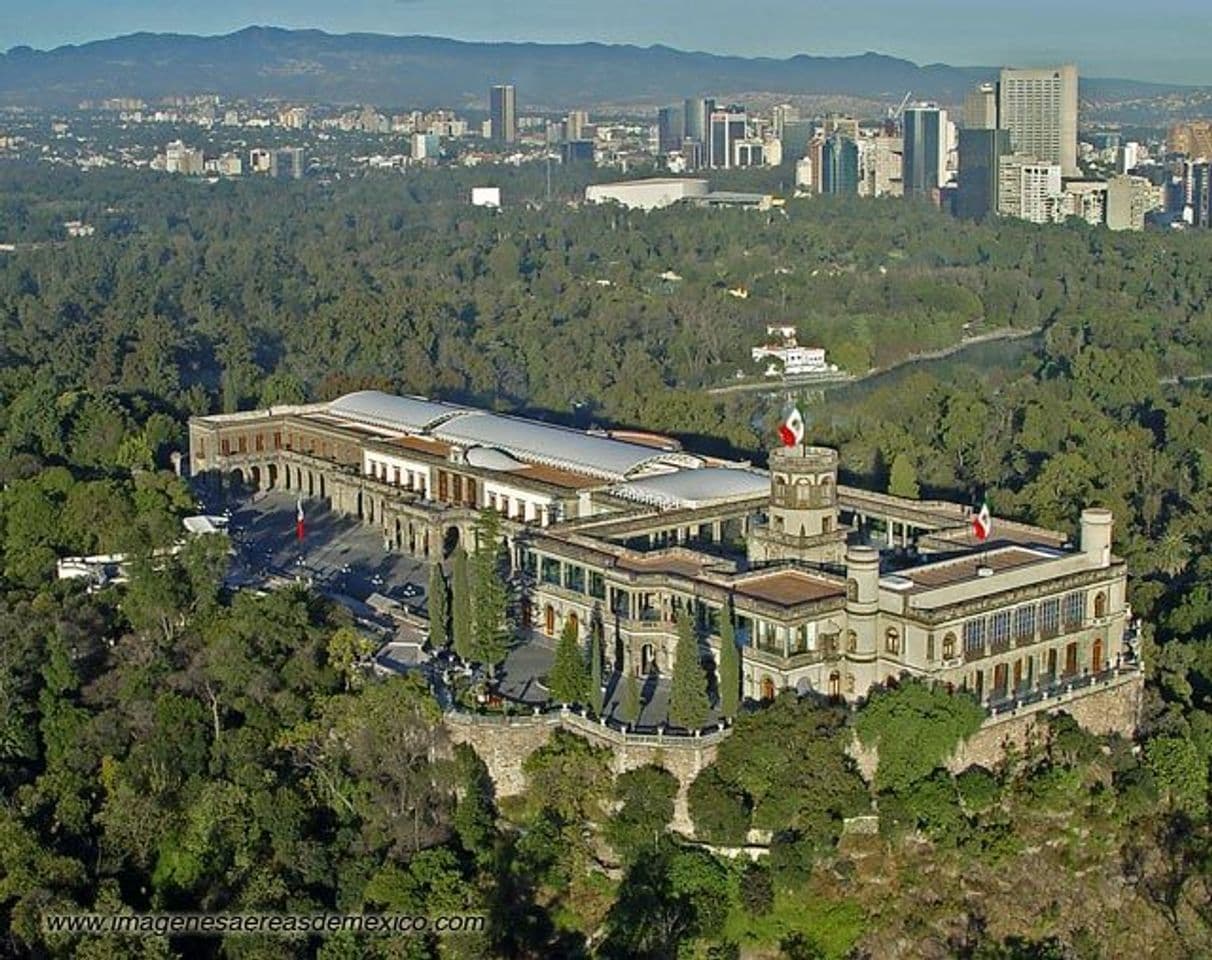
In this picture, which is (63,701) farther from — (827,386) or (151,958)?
(827,386)

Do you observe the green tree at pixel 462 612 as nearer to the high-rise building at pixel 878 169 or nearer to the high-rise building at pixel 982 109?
the high-rise building at pixel 878 169

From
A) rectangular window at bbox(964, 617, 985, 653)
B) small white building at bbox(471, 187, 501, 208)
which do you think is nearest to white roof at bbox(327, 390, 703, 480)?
rectangular window at bbox(964, 617, 985, 653)

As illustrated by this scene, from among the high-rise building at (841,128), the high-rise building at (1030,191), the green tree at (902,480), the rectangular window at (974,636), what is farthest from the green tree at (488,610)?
the high-rise building at (841,128)

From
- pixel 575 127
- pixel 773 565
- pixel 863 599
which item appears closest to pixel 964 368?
pixel 773 565

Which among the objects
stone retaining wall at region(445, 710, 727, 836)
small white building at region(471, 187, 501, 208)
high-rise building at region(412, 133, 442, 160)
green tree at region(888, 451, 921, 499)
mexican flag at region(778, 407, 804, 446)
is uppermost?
high-rise building at region(412, 133, 442, 160)

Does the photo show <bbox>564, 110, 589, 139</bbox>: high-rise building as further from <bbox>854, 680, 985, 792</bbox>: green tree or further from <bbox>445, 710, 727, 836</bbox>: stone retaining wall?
<bbox>854, 680, 985, 792</bbox>: green tree

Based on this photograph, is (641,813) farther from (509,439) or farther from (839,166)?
(839,166)
